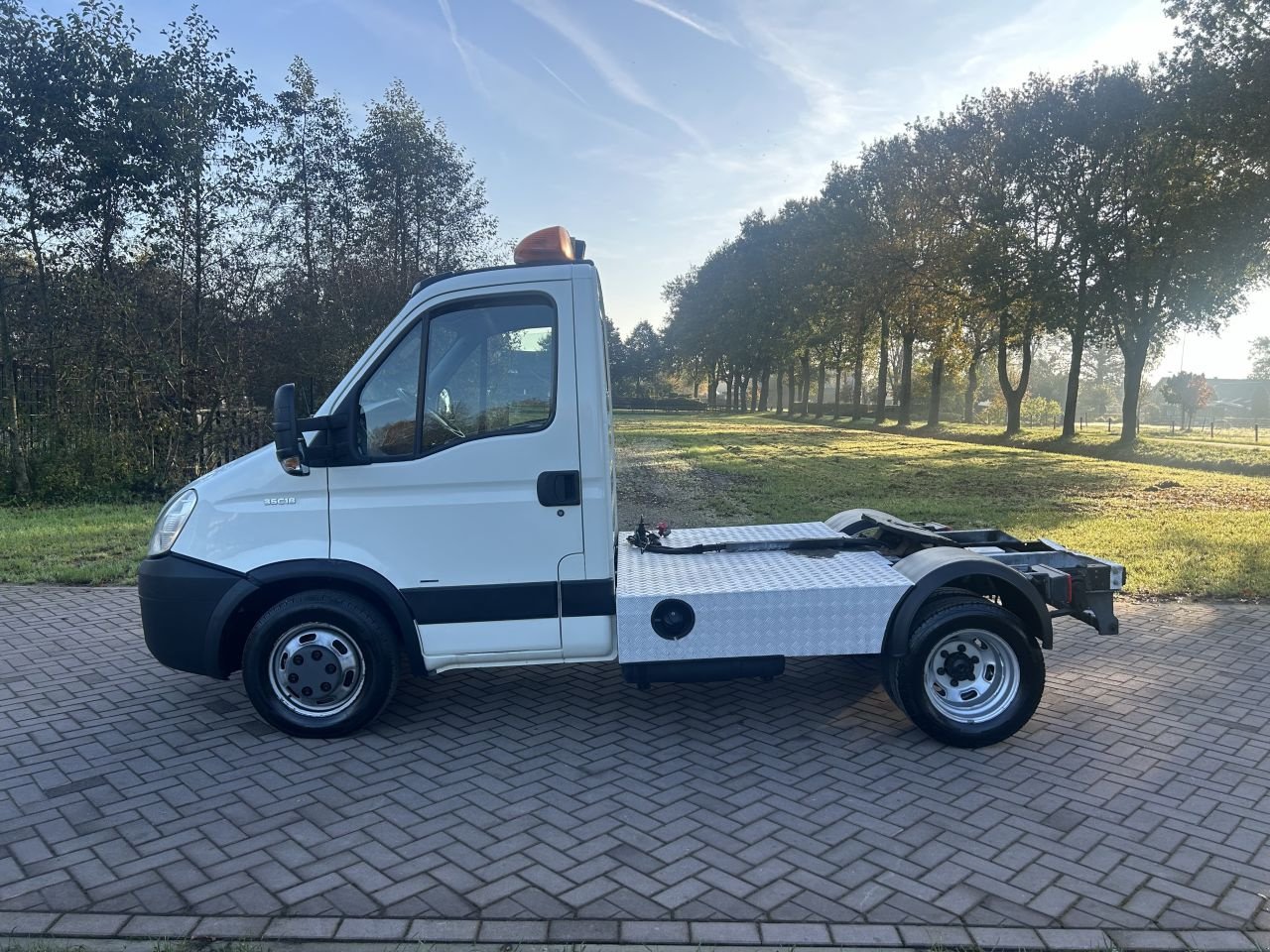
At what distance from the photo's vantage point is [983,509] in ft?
43.5

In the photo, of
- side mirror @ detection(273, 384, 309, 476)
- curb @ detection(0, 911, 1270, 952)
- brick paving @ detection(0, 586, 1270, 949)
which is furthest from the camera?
side mirror @ detection(273, 384, 309, 476)

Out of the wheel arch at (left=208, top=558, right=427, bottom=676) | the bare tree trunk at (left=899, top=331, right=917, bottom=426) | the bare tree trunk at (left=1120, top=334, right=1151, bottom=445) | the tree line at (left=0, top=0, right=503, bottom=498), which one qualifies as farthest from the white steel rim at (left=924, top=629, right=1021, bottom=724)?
the bare tree trunk at (left=899, top=331, right=917, bottom=426)

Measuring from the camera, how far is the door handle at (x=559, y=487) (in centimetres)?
468

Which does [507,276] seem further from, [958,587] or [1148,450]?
[1148,450]

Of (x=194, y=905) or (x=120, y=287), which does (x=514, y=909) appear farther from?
(x=120, y=287)

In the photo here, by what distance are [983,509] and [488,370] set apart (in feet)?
34.6

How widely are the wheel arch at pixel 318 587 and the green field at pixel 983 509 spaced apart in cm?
545

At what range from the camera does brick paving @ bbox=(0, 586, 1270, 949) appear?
3264mm

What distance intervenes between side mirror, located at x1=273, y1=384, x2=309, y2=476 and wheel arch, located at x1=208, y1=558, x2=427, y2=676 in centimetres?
58

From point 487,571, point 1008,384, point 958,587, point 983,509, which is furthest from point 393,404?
point 1008,384

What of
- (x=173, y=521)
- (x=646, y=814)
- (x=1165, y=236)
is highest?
(x=1165, y=236)

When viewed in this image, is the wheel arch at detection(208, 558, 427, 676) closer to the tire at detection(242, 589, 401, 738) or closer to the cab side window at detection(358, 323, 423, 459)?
the tire at detection(242, 589, 401, 738)

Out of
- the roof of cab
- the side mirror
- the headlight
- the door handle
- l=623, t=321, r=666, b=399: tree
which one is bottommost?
the headlight

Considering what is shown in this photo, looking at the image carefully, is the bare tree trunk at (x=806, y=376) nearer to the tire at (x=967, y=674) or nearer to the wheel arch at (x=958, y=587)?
the wheel arch at (x=958, y=587)
